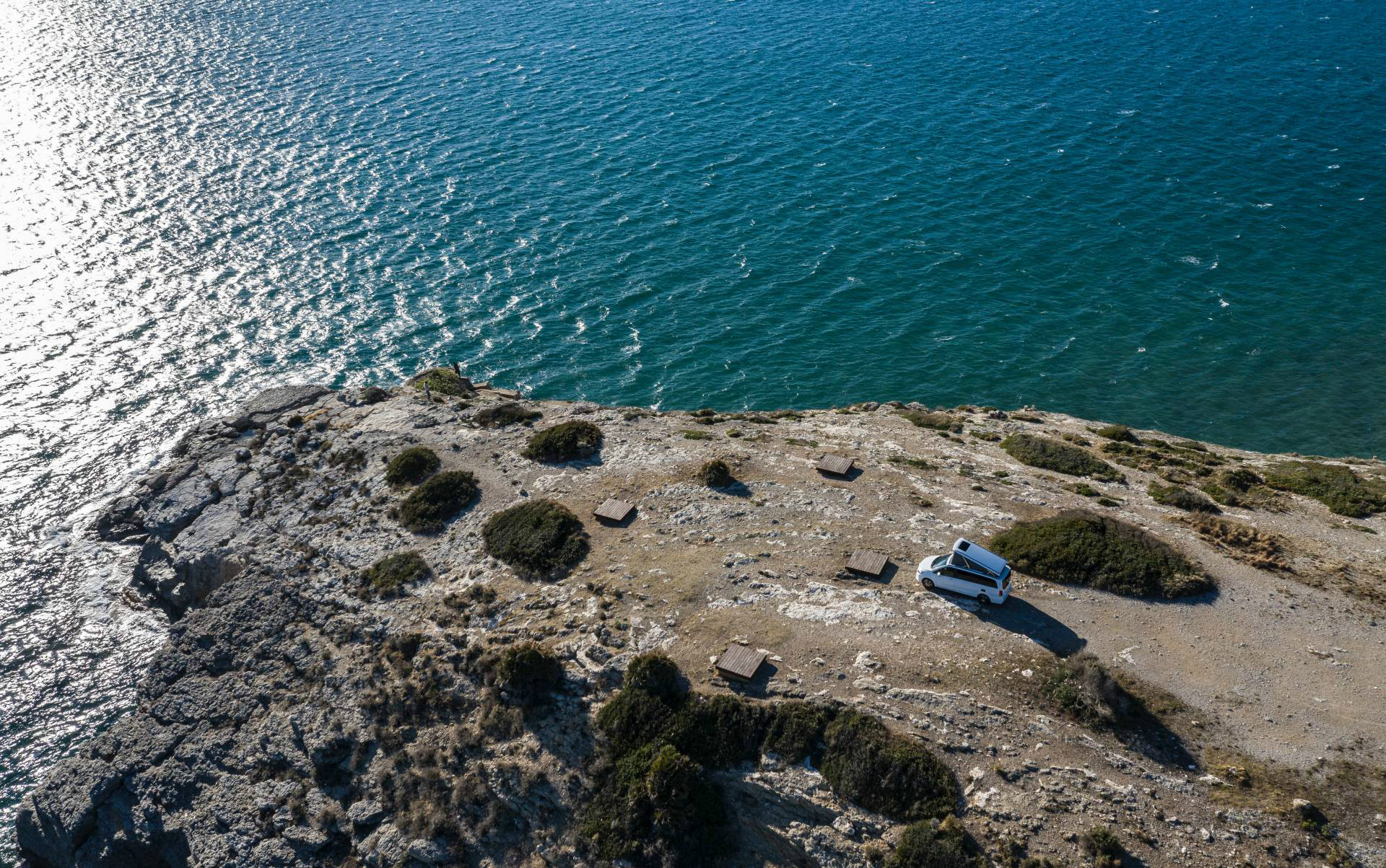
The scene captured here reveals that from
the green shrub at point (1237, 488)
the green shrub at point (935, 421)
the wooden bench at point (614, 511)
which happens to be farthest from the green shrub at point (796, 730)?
the green shrub at point (1237, 488)

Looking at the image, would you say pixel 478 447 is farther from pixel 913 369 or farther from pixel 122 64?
pixel 122 64

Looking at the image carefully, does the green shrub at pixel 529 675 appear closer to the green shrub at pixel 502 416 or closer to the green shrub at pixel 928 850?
the green shrub at pixel 928 850

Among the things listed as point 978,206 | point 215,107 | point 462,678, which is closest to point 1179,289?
point 978,206

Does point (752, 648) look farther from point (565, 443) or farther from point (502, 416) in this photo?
point (502, 416)

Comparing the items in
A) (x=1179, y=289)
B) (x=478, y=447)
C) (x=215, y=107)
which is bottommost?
(x=1179, y=289)

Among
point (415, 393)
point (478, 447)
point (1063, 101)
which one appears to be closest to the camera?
point (478, 447)

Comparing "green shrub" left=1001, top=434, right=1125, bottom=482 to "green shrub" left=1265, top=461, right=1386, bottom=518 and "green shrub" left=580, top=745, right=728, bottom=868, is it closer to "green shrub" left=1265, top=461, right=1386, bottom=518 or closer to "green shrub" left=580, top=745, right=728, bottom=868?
"green shrub" left=1265, top=461, right=1386, bottom=518
